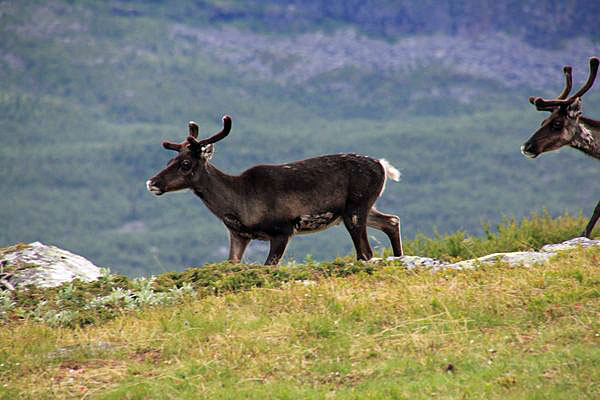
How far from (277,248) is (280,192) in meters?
0.79

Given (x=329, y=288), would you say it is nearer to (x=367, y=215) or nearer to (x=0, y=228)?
(x=367, y=215)

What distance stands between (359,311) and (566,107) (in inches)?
275

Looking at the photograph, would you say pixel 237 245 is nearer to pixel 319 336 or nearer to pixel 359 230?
Result: pixel 359 230

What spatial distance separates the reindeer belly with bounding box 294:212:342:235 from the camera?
1427cm

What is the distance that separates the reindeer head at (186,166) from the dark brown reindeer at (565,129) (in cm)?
441

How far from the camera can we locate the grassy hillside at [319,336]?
8.30m

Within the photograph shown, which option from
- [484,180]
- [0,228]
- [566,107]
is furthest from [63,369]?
[484,180]

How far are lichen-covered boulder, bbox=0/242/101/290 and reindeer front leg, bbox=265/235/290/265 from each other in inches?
86.5

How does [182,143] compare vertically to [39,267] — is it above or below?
above

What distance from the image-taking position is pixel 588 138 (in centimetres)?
1562

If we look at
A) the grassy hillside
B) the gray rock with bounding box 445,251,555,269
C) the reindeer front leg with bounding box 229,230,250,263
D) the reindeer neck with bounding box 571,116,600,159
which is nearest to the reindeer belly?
the reindeer front leg with bounding box 229,230,250,263

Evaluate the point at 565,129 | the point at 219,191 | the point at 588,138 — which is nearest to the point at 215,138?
the point at 219,191

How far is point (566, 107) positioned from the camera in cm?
1544

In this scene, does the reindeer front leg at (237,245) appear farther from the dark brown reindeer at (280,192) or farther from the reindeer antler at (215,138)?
the reindeer antler at (215,138)
